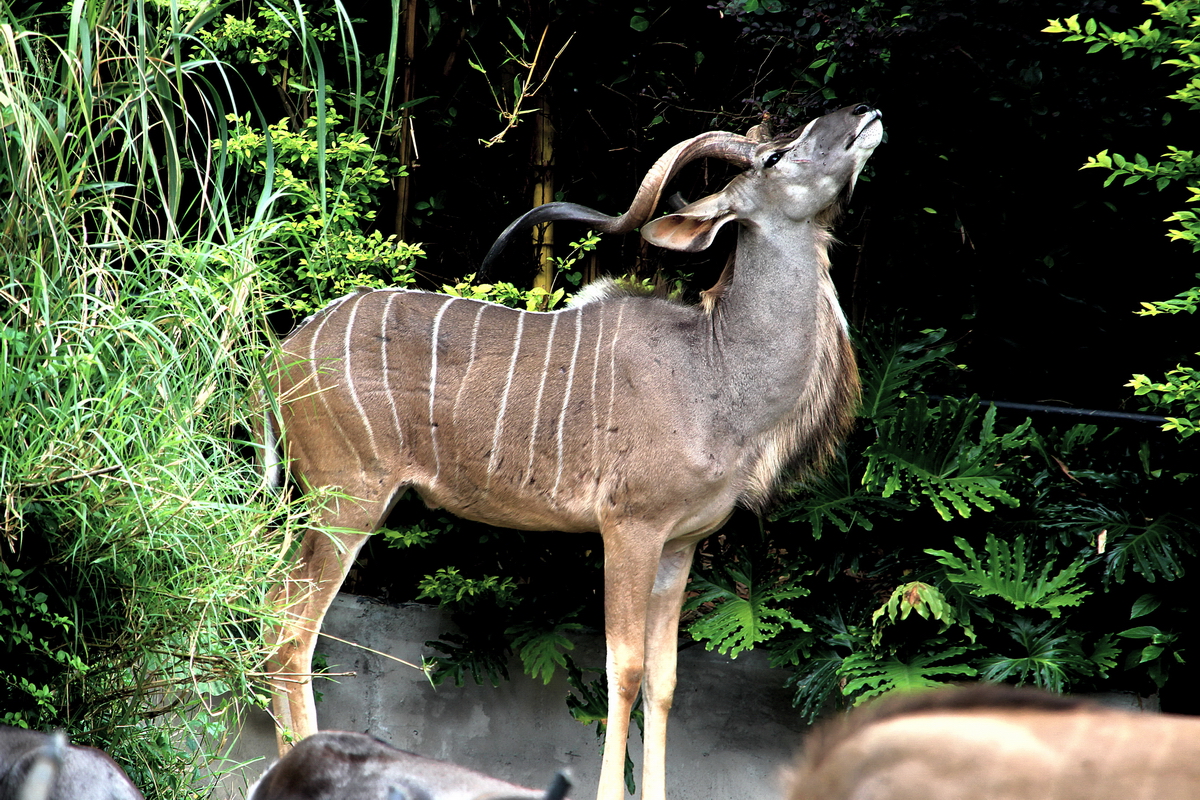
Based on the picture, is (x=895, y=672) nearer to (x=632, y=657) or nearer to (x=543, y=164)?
(x=632, y=657)

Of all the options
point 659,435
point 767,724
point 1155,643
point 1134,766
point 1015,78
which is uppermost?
point 1015,78

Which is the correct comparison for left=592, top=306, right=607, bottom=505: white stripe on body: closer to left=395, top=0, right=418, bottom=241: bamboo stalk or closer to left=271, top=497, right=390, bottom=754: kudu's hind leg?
left=271, top=497, right=390, bottom=754: kudu's hind leg

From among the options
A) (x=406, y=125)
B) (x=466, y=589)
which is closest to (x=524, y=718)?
(x=466, y=589)

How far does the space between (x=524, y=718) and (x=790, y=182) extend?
2.03m

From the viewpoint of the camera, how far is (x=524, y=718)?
4.02 meters

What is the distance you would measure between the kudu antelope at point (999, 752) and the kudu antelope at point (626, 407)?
1933mm

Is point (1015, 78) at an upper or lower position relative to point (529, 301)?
upper

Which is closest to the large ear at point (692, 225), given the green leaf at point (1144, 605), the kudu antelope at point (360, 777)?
the green leaf at point (1144, 605)

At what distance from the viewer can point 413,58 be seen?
14.7ft

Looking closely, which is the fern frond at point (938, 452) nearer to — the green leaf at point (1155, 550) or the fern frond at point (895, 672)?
the green leaf at point (1155, 550)

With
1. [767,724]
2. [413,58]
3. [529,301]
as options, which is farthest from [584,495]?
[413,58]

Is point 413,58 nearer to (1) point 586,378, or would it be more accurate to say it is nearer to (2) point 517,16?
(2) point 517,16

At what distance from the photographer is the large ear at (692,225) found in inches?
130

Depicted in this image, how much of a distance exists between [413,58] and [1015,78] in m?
2.22
